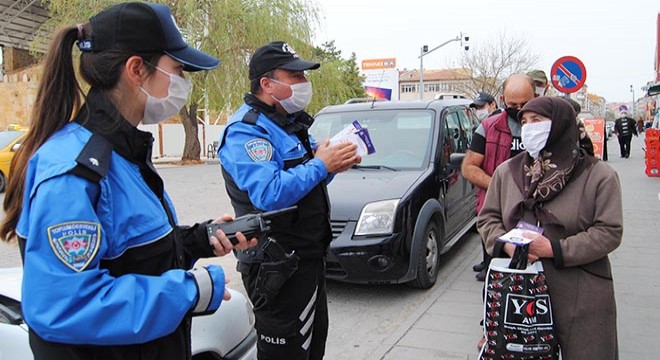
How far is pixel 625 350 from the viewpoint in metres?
3.71

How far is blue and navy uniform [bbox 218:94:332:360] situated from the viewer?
2.48 m

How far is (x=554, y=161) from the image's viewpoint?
8.43ft

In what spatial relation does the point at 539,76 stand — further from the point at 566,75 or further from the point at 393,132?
the point at 566,75

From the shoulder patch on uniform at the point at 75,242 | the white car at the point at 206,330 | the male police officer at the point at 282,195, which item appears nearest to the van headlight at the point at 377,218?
the white car at the point at 206,330

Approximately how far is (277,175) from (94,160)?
3.88 ft

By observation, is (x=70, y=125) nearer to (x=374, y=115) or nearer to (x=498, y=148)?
(x=498, y=148)

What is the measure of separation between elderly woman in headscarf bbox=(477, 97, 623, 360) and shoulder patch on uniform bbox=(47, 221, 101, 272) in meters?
1.99

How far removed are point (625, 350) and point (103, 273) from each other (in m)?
3.77

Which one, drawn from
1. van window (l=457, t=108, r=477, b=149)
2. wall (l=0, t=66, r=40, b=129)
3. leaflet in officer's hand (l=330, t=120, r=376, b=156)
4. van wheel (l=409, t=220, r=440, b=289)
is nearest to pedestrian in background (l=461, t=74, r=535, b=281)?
van wheel (l=409, t=220, r=440, b=289)

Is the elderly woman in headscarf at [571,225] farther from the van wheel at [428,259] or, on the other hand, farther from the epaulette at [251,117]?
the van wheel at [428,259]

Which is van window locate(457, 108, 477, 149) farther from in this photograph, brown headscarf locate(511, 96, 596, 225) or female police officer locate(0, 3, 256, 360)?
female police officer locate(0, 3, 256, 360)

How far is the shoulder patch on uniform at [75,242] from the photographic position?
4.11ft

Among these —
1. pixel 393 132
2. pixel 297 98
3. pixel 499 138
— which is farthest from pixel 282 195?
pixel 393 132

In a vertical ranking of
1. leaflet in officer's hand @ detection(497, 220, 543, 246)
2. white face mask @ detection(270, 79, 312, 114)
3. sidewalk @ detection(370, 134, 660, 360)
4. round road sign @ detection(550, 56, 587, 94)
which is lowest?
sidewalk @ detection(370, 134, 660, 360)
